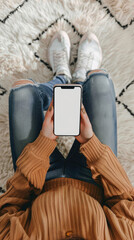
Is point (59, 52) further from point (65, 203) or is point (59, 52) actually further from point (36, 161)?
point (65, 203)

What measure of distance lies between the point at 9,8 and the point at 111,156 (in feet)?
2.42

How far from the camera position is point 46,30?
0.82 metres

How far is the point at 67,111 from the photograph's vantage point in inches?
18.8

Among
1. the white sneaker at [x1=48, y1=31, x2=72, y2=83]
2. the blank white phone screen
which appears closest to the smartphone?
the blank white phone screen

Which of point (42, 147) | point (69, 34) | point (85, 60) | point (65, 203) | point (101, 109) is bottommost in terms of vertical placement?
point (65, 203)

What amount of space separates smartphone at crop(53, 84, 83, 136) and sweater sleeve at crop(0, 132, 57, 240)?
0.05 m

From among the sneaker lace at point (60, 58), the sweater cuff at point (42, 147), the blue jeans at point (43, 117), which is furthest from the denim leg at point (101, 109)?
the sneaker lace at point (60, 58)

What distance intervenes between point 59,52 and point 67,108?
0.41m

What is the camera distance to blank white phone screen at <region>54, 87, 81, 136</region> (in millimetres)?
460

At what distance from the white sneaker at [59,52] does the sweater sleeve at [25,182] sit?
1.24 feet

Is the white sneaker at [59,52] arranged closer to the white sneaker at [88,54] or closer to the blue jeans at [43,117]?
the white sneaker at [88,54]

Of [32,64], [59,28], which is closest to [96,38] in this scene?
[59,28]

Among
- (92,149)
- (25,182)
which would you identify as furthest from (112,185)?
(25,182)

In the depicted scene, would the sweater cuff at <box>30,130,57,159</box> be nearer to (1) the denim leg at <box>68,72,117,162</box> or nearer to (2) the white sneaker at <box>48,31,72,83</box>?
(1) the denim leg at <box>68,72,117,162</box>
